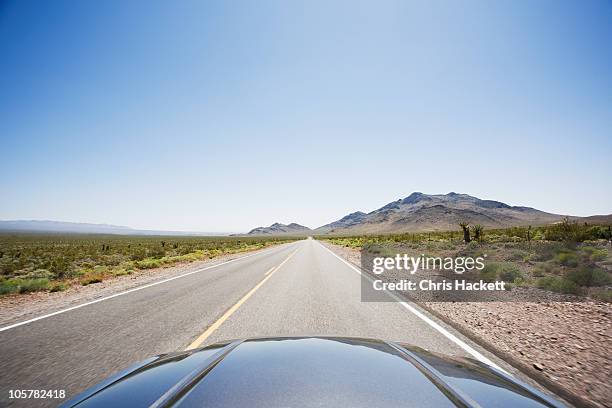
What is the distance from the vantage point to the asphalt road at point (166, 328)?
3880 mm

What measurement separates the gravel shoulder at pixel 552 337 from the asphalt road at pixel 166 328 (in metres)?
0.85

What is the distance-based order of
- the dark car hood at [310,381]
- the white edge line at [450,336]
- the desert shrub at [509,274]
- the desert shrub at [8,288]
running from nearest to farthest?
the dark car hood at [310,381] → the white edge line at [450,336] → the desert shrub at [8,288] → the desert shrub at [509,274]

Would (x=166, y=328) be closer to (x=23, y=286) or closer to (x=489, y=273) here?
(x=23, y=286)

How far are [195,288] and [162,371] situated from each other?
848cm

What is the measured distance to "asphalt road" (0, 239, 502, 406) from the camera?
3.88 meters

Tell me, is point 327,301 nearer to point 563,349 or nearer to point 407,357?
point 563,349

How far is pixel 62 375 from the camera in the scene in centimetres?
368

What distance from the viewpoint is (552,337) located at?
5.11 m

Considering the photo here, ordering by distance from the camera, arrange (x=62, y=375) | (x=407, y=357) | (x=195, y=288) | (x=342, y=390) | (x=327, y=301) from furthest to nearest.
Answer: (x=195, y=288), (x=327, y=301), (x=62, y=375), (x=407, y=357), (x=342, y=390)

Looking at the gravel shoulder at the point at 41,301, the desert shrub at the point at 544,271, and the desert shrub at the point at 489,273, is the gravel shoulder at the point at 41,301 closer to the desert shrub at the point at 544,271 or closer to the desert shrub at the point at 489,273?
the desert shrub at the point at 489,273

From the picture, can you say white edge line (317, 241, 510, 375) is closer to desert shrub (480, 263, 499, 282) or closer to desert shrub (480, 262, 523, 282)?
desert shrub (480, 263, 499, 282)

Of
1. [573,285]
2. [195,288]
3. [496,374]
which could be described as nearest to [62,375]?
[496,374]

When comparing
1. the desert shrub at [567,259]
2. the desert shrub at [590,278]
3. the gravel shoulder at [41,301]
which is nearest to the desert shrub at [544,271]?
the desert shrub at [567,259]

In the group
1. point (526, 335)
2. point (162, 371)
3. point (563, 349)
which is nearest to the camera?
Answer: point (162, 371)
